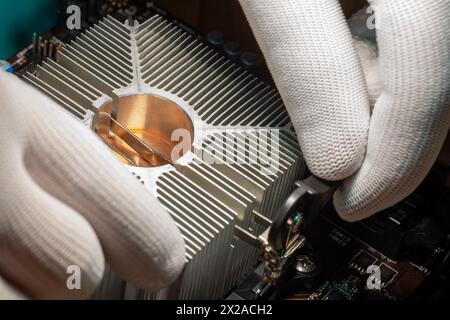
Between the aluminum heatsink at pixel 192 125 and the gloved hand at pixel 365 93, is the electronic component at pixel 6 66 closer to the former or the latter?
the aluminum heatsink at pixel 192 125

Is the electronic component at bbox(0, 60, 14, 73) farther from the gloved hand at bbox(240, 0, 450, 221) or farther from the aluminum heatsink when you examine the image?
the gloved hand at bbox(240, 0, 450, 221)

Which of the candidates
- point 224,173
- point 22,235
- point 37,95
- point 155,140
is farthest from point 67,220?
point 155,140

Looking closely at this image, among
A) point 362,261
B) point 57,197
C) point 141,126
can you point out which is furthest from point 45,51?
point 362,261

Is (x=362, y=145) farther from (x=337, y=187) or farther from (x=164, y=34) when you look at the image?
(x=164, y=34)

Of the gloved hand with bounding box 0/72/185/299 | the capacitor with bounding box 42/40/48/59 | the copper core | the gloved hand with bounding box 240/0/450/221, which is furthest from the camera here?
the capacitor with bounding box 42/40/48/59

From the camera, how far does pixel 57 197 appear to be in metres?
1.11

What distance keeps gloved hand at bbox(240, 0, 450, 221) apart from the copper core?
24 centimetres

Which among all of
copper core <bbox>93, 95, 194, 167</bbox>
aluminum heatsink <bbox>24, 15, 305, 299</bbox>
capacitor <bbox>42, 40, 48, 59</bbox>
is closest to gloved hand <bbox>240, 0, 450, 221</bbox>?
aluminum heatsink <bbox>24, 15, 305, 299</bbox>

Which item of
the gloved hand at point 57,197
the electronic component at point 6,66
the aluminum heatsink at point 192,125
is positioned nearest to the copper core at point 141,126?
the aluminum heatsink at point 192,125

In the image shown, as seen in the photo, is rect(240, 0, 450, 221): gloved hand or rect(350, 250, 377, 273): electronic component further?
rect(350, 250, 377, 273): electronic component

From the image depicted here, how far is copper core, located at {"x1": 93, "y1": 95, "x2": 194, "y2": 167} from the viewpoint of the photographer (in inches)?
58.4

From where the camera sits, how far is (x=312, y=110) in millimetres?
1315

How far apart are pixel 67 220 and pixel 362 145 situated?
47 cm

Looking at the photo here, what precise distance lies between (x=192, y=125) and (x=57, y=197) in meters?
0.42
